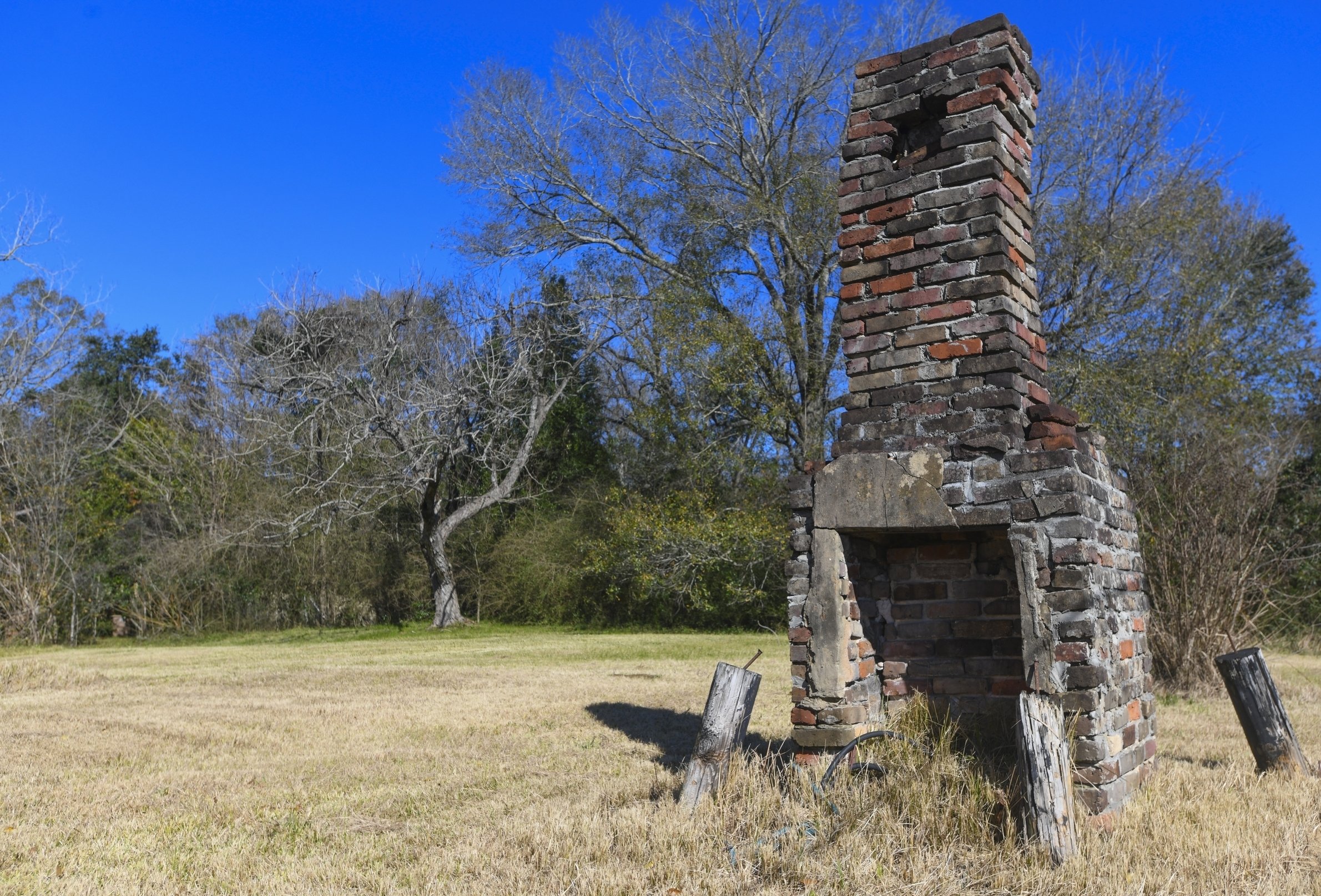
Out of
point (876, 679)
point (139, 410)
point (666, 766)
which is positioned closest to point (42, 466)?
point (139, 410)

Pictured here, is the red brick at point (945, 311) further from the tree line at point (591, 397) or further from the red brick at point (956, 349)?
the tree line at point (591, 397)

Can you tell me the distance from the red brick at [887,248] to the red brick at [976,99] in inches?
28.2

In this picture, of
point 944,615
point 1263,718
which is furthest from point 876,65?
point 1263,718

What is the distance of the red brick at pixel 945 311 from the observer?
4984mm

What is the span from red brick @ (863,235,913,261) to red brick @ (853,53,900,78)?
0.96m

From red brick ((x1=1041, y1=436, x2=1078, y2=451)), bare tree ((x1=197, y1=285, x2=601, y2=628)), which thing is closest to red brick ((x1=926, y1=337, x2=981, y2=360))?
red brick ((x1=1041, y1=436, x2=1078, y2=451))

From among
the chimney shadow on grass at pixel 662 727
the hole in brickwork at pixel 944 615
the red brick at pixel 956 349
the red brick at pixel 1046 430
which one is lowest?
the chimney shadow on grass at pixel 662 727

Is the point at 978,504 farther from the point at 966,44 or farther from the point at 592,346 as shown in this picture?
the point at 592,346

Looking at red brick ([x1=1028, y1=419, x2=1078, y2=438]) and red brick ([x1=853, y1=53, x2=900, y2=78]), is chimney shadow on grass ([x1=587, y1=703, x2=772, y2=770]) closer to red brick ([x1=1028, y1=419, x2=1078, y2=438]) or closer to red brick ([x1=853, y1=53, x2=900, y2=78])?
red brick ([x1=1028, y1=419, x2=1078, y2=438])

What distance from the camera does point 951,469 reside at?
4.78 m

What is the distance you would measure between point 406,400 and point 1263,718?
17145 mm

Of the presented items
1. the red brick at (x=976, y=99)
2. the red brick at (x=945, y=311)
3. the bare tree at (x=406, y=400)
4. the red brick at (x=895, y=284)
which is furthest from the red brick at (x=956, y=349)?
the bare tree at (x=406, y=400)

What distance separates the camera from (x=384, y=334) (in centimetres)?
2155

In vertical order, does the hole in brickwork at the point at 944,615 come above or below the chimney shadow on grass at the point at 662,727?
above
